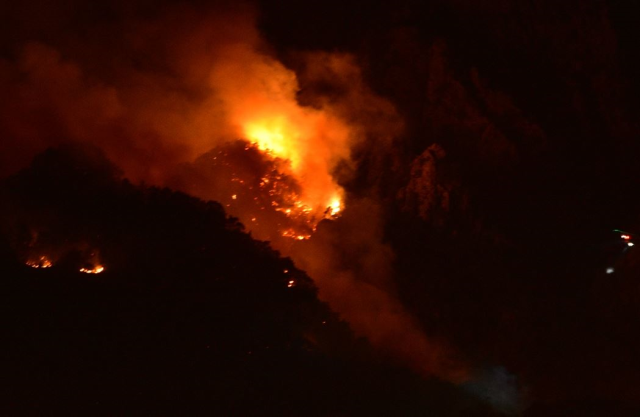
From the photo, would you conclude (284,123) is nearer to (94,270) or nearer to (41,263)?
(94,270)

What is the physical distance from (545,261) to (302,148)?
578 centimetres

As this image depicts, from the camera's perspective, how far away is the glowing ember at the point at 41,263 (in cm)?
1066

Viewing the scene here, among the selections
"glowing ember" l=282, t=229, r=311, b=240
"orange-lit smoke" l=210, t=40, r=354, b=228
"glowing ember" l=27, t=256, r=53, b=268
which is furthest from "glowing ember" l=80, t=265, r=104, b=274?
"orange-lit smoke" l=210, t=40, r=354, b=228

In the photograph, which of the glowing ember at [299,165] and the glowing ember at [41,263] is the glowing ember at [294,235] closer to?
the glowing ember at [299,165]

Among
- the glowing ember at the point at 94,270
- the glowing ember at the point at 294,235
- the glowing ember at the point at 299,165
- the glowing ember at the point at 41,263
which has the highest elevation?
the glowing ember at the point at 299,165

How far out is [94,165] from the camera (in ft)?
39.0

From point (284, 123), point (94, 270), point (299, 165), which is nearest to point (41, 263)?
point (94, 270)

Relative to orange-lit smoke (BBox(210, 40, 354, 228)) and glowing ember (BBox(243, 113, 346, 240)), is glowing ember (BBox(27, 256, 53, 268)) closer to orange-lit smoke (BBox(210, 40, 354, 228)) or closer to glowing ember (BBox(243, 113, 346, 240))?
glowing ember (BBox(243, 113, 346, 240))

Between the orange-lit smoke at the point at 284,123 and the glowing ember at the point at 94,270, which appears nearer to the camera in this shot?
the glowing ember at the point at 94,270

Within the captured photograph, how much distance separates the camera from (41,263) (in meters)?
10.8

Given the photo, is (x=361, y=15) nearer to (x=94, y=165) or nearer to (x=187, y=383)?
(x=94, y=165)

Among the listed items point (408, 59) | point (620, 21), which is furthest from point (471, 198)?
point (620, 21)

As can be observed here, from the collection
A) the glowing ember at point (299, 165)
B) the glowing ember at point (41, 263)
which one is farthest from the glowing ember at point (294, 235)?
the glowing ember at point (41, 263)

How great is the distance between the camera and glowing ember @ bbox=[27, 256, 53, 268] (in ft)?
35.0
